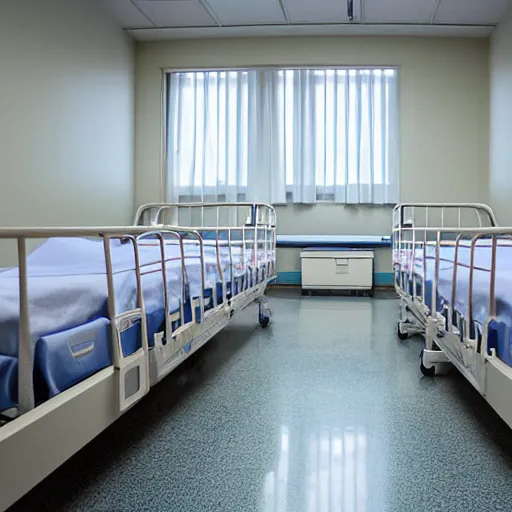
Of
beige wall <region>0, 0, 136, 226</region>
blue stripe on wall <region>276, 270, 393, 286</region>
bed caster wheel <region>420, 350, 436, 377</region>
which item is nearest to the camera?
bed caster wheel <region>420, 350, 436, 377</region>

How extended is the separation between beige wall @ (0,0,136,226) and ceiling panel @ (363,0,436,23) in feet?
7.63

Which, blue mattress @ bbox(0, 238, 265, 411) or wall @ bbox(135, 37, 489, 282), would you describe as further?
wall @ bbox(135, 37, 489, 282)

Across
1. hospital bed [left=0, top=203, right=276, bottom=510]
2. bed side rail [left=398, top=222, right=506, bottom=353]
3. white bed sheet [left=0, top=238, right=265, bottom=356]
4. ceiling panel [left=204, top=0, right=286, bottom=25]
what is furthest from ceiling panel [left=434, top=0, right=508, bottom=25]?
hospital bed [left=0, top=203, right=276, bottom=510]

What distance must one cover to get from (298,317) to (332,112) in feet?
7.76

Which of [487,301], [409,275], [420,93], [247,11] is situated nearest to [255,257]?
[409,275]

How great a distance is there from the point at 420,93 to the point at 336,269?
1.96m

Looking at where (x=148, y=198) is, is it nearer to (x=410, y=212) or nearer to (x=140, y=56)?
(x=140, y=56)

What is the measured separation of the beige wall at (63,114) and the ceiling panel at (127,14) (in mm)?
102

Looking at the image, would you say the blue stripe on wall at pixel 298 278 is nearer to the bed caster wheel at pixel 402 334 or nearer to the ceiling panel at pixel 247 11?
the bed caster wheel at pixel 402 334

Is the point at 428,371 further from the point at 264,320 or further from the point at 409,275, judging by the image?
the point at 264,320

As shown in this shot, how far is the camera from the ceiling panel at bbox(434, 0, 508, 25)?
158 inches

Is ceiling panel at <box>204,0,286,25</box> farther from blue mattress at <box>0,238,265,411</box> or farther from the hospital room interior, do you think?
blue mattress at <box>0,238,265,411</box>

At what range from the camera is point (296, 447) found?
1.36 metres

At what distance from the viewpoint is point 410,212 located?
4863 mm
